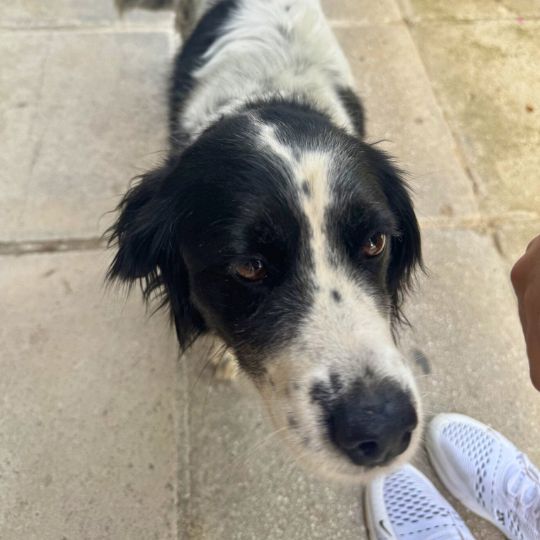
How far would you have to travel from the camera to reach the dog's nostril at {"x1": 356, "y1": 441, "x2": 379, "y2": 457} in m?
1.63

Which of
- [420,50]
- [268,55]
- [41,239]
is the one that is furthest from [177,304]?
[420,50]

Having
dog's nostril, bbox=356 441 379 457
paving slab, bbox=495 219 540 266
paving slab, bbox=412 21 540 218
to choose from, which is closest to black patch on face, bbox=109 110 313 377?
dog's nostril, bbox=356 441 379 457

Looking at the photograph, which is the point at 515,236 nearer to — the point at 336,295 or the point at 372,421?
the point at 336,295

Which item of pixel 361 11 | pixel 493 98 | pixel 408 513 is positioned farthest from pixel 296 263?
pixel 361 11

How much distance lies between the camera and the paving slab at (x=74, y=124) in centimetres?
339

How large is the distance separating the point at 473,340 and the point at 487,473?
734 millimetres

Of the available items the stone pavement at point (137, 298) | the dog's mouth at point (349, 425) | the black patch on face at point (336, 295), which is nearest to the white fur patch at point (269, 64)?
the stone pavement at point (137, 298)

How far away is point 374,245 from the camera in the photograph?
193cm

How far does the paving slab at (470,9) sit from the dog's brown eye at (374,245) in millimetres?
3468

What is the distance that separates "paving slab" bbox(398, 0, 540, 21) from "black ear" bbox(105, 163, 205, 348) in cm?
340

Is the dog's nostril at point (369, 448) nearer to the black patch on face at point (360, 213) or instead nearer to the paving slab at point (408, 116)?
the black patch on face at point (360, 213)

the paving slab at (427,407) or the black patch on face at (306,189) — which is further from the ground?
the black patch on face at (306,189)

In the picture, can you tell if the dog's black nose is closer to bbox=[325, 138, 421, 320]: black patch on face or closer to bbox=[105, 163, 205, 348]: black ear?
bbox=[325, 138, 421, 320]: black patch on face

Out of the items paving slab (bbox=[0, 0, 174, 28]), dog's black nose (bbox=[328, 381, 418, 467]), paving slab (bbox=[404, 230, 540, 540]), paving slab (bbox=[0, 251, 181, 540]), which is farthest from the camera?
paving slab (bbox=[0, 0, 174, 28])
